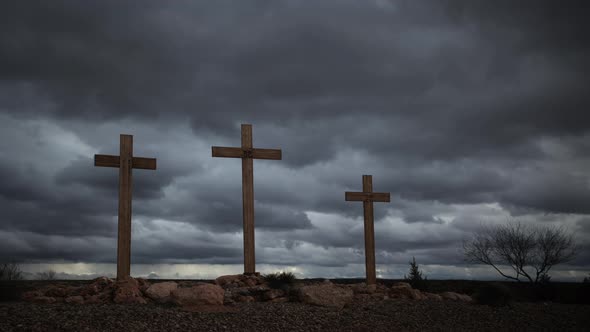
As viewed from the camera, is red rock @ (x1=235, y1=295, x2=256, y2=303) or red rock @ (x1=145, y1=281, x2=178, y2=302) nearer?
red rock @ (x1=145, y1=281, x2=178, y2=302)

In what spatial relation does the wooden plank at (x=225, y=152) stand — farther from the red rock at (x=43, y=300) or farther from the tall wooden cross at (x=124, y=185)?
the red rock at (x=43, y=300)

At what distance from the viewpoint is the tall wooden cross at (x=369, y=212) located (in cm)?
2153

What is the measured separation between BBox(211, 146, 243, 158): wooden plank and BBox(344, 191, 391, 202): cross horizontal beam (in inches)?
211

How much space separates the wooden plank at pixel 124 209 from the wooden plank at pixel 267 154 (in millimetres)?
4258

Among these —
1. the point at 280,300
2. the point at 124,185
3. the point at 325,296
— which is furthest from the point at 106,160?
the point at 325,296

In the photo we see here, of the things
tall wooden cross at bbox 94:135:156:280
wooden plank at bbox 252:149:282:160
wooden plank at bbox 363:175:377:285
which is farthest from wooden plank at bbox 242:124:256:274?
wooden plank at bbox 363:175:377:285

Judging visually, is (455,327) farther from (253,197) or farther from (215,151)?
(215,151)

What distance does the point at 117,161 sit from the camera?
17625mm

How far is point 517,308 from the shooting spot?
701 inches

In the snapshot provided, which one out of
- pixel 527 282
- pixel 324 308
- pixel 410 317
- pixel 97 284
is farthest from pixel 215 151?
pixel 527 282

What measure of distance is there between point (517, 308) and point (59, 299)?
1439 centimetres

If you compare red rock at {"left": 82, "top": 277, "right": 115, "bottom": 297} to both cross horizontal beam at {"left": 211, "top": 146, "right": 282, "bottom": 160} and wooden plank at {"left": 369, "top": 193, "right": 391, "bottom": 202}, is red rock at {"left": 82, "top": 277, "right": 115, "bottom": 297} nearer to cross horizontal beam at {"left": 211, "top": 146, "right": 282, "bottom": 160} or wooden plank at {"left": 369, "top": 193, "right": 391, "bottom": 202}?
cross horizontal beam at {"left": 211, "top": 146, "right": 282, "bottom": 160}

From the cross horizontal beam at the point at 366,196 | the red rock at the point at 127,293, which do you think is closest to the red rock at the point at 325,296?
the red rock at the point at 127,293

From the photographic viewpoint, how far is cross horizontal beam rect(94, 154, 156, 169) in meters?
17.5
